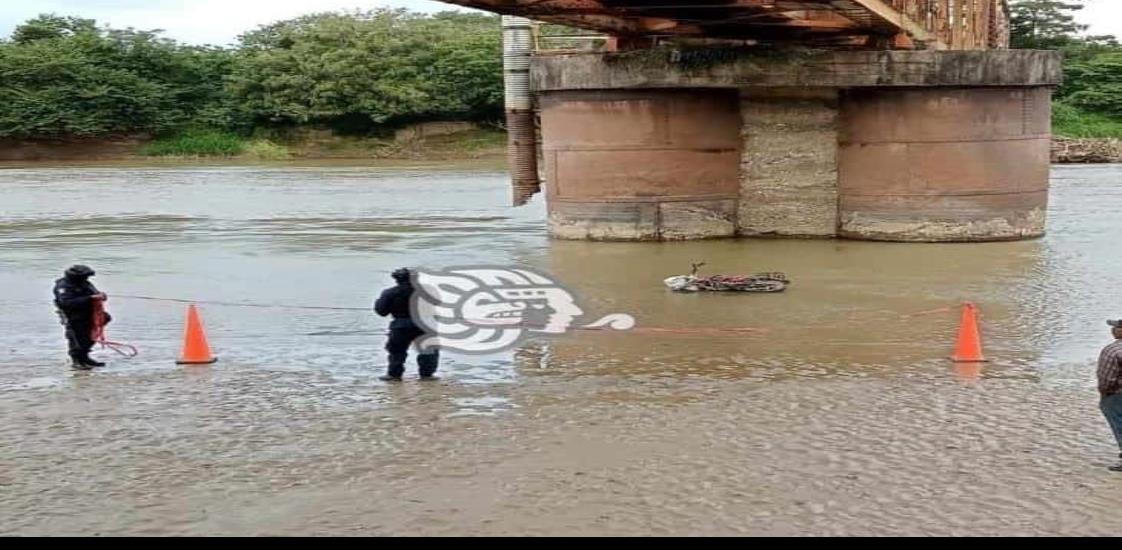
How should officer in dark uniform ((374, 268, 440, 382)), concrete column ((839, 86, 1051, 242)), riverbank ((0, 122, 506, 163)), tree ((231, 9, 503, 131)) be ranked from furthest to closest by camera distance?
1. tree ((231, 9, 503, 131))
2. riverbank ((0, 122, 506, 163))
3. concrete column ((839, 86, 1051, 242))
4. officer in dark uniform ((374, 268, 440, 382))

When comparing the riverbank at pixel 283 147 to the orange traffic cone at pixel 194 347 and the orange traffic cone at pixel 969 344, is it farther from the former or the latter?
the orange traffic cone at pixel 969 344

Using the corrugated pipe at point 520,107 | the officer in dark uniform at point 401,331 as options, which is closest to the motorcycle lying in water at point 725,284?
the officer in dark uniform at point 401,331

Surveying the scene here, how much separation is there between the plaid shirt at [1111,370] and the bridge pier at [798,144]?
13.4 m

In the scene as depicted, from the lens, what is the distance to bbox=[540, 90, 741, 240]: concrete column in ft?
69.0

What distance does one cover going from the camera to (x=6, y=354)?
475 inches

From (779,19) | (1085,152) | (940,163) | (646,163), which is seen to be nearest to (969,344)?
(779,19)

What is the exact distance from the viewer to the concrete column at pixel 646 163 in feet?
69.0

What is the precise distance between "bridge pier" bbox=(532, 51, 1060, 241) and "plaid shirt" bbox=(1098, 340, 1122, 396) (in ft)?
44.0

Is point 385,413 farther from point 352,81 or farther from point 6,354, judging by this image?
point 352,81

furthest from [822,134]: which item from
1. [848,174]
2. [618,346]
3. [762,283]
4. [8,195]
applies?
[8,195]

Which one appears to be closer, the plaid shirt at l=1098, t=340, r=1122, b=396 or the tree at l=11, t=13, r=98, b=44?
the plaid shirt at l=1098, t=340, r=1122, b=396

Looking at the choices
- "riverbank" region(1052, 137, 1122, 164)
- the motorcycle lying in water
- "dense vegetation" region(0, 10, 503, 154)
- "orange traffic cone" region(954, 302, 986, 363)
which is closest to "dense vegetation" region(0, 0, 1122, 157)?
"dense vegetation" region(0, 10, 503, 154)

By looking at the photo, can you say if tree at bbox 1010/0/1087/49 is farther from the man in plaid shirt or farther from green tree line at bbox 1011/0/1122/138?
the man in plaid shirt

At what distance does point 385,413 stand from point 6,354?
4.80 metres
